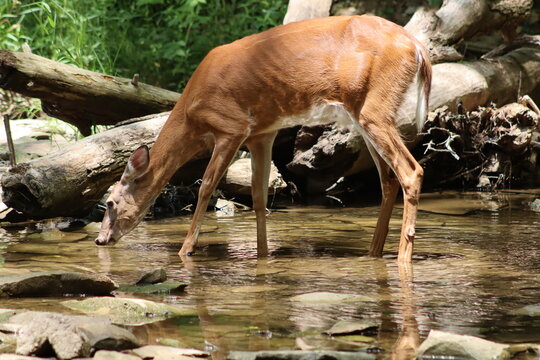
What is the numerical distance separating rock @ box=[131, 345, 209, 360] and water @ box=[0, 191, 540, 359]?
0.10m

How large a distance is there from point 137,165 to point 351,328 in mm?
3168

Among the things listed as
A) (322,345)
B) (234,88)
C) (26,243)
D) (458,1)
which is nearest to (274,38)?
(234,88)

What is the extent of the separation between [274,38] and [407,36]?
101 cm

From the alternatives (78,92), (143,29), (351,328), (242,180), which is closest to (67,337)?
(351,328)

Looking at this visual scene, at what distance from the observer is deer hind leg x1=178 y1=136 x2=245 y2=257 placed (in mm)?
6504

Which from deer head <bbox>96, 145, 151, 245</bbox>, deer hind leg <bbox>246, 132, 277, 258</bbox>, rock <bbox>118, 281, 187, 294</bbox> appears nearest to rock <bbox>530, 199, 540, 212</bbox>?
deer hind leg <bbox>246, 132, 277, 258</bbox>

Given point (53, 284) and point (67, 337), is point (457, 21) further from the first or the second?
point (67, 337)

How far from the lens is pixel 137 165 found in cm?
663

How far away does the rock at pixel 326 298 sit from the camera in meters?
4.64

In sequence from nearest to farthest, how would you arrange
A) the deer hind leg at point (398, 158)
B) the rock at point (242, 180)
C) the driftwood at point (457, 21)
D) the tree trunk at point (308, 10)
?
the deer hind leg at point (398, 158) < the rock at point (242, 180) < the driftwood at point (457, 21) < the tree trunk at point (308, 10)

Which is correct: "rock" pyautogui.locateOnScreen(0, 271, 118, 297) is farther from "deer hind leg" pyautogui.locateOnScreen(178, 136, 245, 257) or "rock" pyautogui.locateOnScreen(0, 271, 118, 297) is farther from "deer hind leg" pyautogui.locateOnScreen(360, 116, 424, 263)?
"deer hind leg" pyautogui.locateOnScreen(360, 116, 424, 263)

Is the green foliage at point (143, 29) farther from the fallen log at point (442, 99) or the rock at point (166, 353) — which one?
the rock at point (166, 353)

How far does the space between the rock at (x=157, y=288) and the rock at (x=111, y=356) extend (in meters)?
1.47

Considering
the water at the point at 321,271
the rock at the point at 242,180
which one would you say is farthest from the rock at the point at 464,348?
the rock at the point at 242,180
